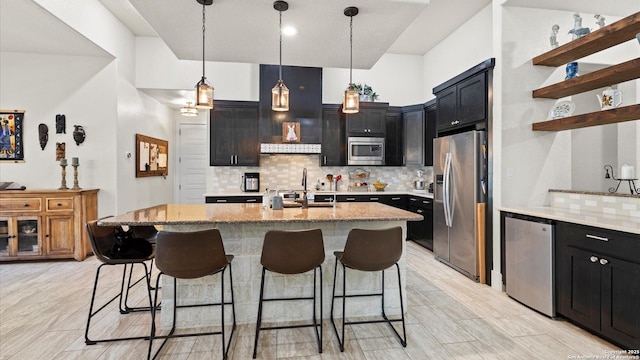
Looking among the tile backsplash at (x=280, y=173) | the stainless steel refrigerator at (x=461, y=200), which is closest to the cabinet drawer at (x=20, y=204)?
the tile backsplash at (x=280, y=173)

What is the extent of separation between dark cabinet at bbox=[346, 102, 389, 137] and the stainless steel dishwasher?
292 centimetres

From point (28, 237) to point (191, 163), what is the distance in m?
3.35

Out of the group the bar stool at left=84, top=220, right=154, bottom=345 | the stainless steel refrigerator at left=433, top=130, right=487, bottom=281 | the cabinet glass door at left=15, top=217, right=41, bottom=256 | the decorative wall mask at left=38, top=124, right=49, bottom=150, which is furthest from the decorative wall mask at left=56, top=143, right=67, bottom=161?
the stainless steel refrigerator at left=433, top=130, right=487, bottom=281

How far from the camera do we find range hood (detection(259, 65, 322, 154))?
5.30 metres

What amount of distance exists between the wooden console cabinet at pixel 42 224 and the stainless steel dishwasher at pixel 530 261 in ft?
17.3

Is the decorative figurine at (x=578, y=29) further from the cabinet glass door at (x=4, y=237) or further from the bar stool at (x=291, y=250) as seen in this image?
the cabinet glass door at (x=4, y=237)

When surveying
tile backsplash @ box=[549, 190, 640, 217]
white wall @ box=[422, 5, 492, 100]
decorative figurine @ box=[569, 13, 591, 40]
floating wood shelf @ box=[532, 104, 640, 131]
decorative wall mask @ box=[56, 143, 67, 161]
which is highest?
white wall @ box=[422, 5, 492, 100]

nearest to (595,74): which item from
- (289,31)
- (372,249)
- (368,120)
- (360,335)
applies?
(372,249)

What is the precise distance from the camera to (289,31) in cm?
314

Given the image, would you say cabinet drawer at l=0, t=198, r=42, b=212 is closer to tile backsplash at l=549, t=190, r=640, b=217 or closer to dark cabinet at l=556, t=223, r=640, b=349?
dark cabinet at l=556, t=223, r=640, b=349

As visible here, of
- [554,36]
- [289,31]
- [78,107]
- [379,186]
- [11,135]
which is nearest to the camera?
[289,31]

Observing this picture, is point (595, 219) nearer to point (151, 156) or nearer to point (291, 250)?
point (291, 250)

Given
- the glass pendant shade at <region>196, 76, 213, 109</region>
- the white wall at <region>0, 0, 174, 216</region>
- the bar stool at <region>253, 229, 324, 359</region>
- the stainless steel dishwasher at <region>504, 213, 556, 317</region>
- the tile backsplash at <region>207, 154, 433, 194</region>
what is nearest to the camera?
the bar stool at <region>253, 229, 324, 359</region>

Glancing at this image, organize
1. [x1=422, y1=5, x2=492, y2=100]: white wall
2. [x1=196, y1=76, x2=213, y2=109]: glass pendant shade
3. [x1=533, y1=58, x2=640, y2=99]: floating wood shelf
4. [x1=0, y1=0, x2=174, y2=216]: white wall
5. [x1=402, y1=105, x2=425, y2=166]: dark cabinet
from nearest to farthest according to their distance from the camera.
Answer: [x1=533, y1=58, x2=640, y2=99]: floating wood shelf, [x1=196, y1=76, x2=213, y2=109]: glass pendant shade, [x1=422, y1=5, x2=492, y2=100]: white wall, [x1=0, y1=0, x2=174, y2=216]: white wall, [x1=402, y1=105, x2=425, y2=166]: dark cabinet
